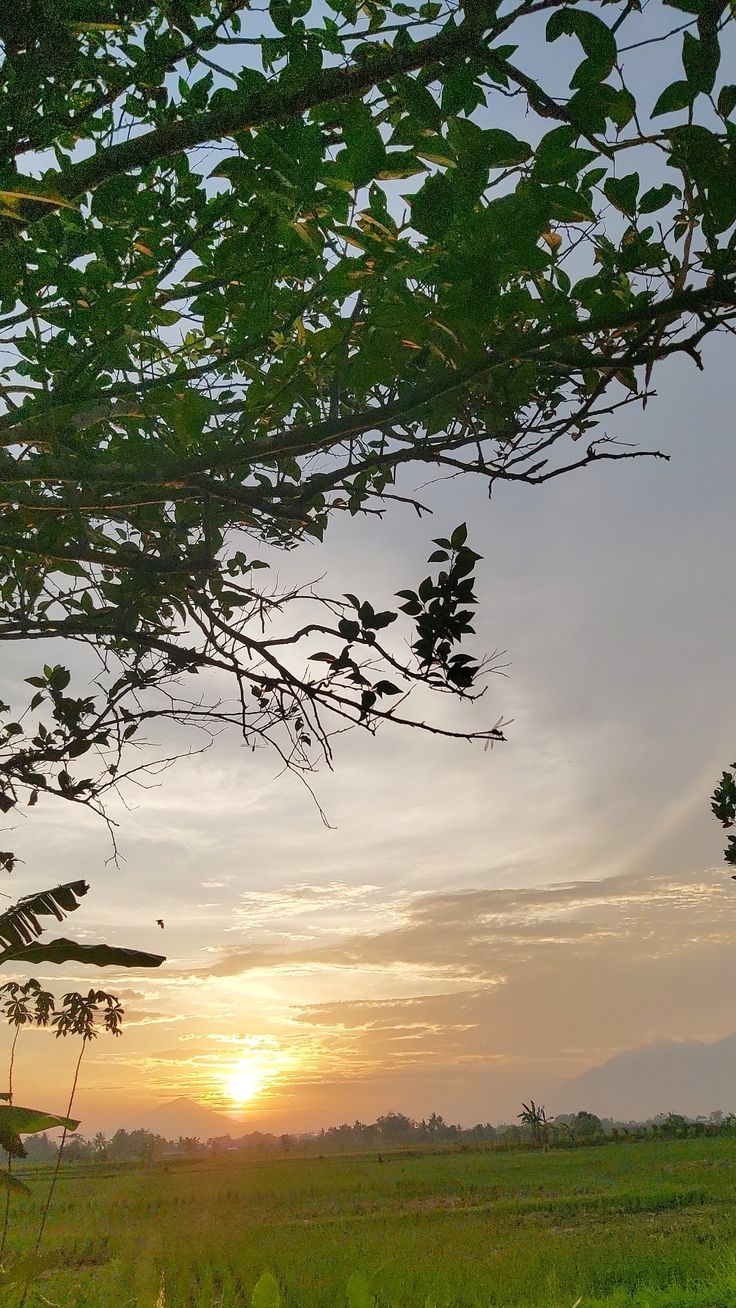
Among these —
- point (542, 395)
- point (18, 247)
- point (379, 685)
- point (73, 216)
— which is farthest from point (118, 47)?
point (379, 685)

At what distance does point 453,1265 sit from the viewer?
12.9 meters

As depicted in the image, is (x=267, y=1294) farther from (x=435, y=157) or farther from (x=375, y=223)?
(x=435, y=157)

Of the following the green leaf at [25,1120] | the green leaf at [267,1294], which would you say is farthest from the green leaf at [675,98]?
the green leaf at [267,1294]

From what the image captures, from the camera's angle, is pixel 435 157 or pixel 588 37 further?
pixel 435 157

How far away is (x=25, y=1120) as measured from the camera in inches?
137

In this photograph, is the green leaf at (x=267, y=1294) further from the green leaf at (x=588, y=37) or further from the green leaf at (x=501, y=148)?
the green leaf at (x=588, y=37)

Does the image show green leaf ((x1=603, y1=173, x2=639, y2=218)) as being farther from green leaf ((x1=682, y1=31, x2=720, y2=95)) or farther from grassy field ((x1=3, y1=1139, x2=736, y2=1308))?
grassy field ((x1=3, y1=1139, x2=736, y2=1308))

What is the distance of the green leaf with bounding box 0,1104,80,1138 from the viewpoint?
3436 mm

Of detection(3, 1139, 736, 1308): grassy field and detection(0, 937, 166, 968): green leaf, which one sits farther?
detection(3, 1139, 736, 1308): grassy field

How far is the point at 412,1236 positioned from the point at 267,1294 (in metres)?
13.4

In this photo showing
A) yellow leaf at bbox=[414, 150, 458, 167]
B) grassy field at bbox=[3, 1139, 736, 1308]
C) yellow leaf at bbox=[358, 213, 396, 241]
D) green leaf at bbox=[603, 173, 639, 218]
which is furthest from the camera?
grassy field at bbox=[3, 1139, 736, 1308]

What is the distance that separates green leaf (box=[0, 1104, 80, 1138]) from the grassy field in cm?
86

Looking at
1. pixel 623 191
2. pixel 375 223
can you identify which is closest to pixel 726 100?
pixel 623 191

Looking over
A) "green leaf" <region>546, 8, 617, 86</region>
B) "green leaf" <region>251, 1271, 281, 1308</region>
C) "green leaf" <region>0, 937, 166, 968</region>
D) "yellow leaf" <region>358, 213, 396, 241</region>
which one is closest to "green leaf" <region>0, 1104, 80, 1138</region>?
"green leaf" <region>0, 937, 166, 968</region>
